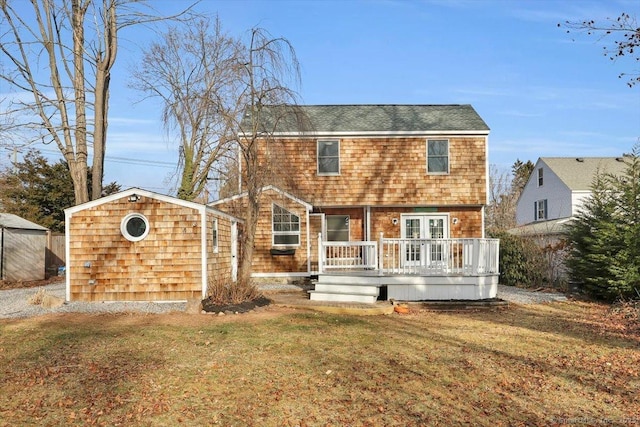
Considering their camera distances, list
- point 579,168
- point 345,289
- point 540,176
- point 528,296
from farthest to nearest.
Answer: point 540,176 < point 579,168 < point 528,296 < point 345,289

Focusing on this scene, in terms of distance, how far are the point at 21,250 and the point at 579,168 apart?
30699mm

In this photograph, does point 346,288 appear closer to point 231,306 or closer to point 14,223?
point 231,306

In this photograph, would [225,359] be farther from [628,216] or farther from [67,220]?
[628,216]

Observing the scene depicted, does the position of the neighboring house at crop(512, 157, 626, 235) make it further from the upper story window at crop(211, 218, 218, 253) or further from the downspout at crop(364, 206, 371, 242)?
the upper story window at crop(211, 218, 218, 253)

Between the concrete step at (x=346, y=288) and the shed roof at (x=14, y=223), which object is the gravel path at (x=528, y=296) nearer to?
the concrete step at (x=346, y=288)

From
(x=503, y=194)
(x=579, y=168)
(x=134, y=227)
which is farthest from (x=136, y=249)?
(x=503, y=194)

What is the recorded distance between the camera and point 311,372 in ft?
23.2

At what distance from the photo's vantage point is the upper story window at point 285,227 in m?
17.9

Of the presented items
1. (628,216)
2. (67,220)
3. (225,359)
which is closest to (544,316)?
(628,216)

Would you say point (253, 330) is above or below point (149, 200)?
below

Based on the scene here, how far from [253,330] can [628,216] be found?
34.6 feet

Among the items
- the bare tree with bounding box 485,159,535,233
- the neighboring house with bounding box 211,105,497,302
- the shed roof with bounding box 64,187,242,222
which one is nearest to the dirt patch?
the shed roof with bounding box 64,187,242,222

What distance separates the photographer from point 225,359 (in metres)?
7.59

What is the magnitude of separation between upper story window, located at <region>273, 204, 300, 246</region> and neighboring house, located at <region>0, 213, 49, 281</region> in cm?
1005
